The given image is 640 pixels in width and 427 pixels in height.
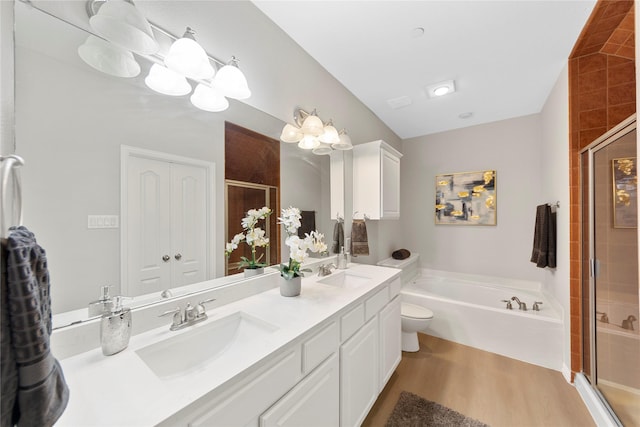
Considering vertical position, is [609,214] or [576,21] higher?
[576,21]

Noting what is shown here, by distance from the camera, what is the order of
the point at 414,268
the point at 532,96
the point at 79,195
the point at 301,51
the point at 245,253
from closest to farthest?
the point at 79,195 < the point at 245,253 < the point at 301,51 < the point at 532,96 < the point at 414,268

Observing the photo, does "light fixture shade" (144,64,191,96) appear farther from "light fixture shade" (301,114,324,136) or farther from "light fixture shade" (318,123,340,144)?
"light fixture shade" (318,123,340,144)

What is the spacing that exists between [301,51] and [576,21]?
6.07ft

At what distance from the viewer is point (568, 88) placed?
6.48 feet

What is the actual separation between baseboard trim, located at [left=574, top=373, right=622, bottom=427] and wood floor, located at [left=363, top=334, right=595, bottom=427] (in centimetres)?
3

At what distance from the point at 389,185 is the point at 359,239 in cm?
72

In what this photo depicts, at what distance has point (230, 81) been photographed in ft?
4.05

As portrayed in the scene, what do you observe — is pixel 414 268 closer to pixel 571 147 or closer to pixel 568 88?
pixel 571 147

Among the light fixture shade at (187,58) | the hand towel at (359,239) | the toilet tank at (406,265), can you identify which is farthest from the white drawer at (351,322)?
the toilet tank at (406,265)

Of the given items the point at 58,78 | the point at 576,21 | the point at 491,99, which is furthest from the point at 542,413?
the point at 58,78

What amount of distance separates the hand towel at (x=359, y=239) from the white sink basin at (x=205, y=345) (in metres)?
1.39

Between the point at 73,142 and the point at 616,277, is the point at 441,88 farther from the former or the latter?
the point at 73,142

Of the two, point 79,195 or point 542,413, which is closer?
point 79,195

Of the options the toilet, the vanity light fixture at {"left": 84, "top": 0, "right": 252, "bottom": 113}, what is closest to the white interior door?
the vanity light fixture at {"left": 84, "top": 0, "right": 252, "bottom": 113}
